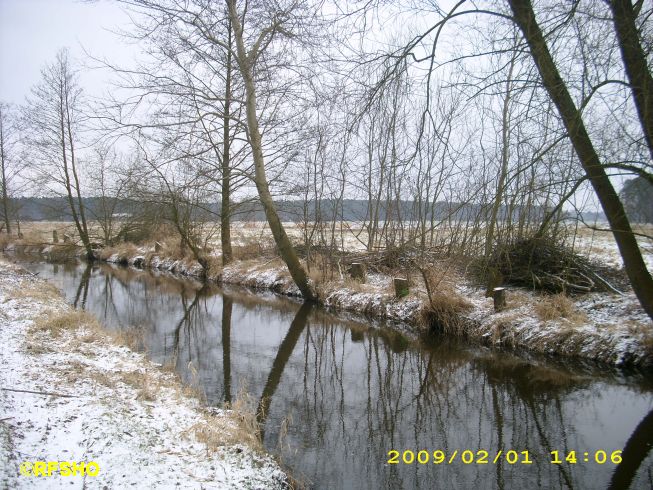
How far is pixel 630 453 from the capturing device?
4.97m

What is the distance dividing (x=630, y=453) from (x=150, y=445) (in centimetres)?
512

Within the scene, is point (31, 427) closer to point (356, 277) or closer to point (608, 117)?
point (608, 117)

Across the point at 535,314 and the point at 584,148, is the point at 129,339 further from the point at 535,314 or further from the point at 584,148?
the point at 584,148

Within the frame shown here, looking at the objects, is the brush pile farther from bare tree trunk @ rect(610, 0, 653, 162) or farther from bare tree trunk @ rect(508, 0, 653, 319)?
bare tree trunk @ rect(610, 0, 653, 162)

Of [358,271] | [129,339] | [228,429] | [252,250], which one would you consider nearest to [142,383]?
[228,429]

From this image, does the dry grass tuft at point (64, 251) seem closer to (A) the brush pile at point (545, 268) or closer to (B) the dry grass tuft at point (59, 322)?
(B) the dry grass tuft at point (59, 322)

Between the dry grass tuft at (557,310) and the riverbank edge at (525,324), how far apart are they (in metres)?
0.11

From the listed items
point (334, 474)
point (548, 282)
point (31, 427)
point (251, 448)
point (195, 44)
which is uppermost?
point (195, 44)

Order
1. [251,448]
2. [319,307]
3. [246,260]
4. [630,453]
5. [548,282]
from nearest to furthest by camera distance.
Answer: [251,448] < [630,453] < [548,282] < [319,307] < [246,260]

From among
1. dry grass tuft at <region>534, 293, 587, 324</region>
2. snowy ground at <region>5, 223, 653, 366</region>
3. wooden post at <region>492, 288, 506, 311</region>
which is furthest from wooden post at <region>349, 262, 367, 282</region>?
dry grass tuft at <region>534, 293, 587, 324</region>

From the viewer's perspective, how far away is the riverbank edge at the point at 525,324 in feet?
24.5

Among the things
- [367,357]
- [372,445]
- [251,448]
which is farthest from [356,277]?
[251,448]

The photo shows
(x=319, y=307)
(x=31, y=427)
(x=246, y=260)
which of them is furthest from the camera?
(x=246, y=260)

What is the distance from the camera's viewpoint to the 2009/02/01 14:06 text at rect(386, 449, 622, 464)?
4840mm
